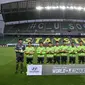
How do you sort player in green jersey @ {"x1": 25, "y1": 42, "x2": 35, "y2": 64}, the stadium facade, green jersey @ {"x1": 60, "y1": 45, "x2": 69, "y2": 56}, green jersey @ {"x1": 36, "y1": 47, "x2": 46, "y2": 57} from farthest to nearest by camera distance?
1. the stadium facade
2. green jersey @ {"x1": 60, "y1": 45, "x2": 69, "y2": 56}
3. green jersey @ {"x1": 36, "y1": 47, "x2": 46, "y2": 57}
4. player in green jersey @ {"x1": 25, "y1": 42, "x2": 35, "y2": 64}

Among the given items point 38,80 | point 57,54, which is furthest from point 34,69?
point 57,54

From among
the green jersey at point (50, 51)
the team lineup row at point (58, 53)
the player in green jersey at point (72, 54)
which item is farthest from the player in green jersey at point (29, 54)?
the player in green jersey at point (72, 54)

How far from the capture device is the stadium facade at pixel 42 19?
4681cm

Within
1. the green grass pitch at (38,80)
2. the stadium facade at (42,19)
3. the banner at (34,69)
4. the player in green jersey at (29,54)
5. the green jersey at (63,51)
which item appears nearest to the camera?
the green grass pitch at (38,80)

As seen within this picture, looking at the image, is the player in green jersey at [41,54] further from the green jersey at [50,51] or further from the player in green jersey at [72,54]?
the player in green jersey at [72,54]

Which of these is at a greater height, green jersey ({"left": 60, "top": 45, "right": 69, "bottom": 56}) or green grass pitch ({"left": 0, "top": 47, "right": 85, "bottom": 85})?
green jersey ({"left": 60, "top": 45, "right": 69, "bottom": 56})

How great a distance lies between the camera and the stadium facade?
46.8 metres

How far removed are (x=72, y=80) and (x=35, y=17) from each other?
1472 inches

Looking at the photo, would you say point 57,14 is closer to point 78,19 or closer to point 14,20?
point 78,19

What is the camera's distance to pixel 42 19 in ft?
168

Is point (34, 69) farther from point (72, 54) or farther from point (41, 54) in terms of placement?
point (72, 54)

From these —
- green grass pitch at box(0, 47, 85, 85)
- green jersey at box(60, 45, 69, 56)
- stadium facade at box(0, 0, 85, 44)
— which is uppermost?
green jersey at box(60, 45, 69, 56)

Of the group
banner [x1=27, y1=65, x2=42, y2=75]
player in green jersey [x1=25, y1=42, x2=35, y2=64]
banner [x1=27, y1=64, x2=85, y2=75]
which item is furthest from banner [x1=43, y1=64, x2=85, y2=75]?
player in green jersey [x1=25, y1=42, x2=35, y2=64]

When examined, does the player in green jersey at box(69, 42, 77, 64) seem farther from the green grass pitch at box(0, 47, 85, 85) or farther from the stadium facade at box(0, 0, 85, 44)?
the stadium facade at box(0, 0, 85, 44)
